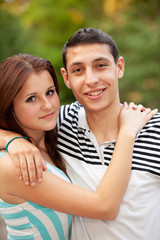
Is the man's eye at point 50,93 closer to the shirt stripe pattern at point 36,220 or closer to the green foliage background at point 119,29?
the shirt stripe pattern at point 36,220

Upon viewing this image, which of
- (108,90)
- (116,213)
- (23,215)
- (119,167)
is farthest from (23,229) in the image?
(108,90)

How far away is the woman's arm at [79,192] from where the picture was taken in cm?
167

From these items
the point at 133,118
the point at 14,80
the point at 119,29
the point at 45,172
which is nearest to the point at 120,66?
the point at 133,118

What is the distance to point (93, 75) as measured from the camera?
6.26 ft

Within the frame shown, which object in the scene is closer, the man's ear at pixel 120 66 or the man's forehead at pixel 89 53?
the man's forehead at pixel 89 53

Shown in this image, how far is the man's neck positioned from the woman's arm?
0.29 m

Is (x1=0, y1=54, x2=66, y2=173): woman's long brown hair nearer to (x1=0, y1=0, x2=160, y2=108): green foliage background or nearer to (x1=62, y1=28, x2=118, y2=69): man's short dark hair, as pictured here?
(x1=62, y1=28, x2=118, y2=69): man's short dark hair

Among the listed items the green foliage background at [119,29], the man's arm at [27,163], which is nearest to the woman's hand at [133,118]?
the man's arm at [27,163]

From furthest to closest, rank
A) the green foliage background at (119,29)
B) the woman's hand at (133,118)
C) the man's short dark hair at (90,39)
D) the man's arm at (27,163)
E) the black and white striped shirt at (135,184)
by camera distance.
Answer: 1. the green foliage background at (119,29)
2. the man's short dark hair at (90,39)
3. the woman's hand at (133,118)
4. the black and white striped shirt at (135,184)
5. the man's arm at (27,163)

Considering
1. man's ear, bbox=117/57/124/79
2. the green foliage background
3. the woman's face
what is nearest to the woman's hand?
man's ear, bbox=117/57/124/79

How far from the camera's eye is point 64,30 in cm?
1293

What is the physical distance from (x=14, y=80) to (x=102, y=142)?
0.75 metres

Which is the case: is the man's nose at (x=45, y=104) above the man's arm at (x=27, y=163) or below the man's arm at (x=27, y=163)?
above

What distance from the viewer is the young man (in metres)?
1.76
